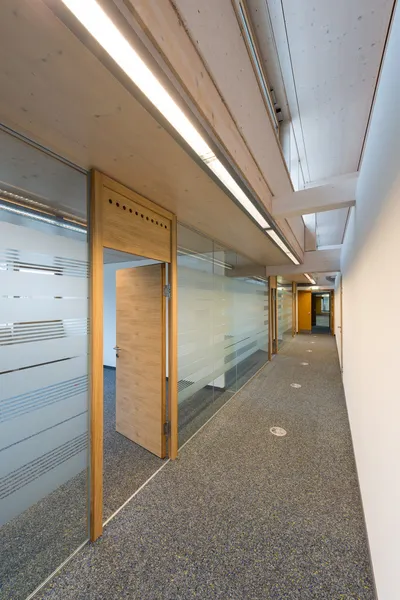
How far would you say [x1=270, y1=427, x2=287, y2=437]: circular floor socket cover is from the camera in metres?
2.95

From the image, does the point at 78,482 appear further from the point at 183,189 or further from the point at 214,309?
the point at 214,309

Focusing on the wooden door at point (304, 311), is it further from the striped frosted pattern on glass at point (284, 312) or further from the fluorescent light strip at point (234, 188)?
the fluorescent light strip at point (234, 188)

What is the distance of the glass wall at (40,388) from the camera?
4.02 feet

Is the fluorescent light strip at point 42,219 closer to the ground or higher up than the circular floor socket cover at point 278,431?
higher up

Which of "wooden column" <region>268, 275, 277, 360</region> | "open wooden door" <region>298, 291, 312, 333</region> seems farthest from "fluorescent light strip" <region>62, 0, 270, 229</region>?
"open wooden door" <region>298, 291, 312, 333</region>

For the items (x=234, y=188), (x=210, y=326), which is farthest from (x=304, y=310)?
(x=234, y=188)

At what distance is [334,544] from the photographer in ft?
5.25

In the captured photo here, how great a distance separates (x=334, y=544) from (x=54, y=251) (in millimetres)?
2623

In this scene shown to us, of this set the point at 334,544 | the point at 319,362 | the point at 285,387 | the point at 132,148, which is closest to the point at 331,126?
the point at 132,148

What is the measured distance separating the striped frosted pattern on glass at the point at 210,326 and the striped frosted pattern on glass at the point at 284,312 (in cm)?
354

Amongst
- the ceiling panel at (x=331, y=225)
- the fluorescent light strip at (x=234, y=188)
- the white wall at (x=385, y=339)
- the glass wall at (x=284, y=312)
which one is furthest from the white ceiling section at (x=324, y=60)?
the glass wall at (x=284, y=312)

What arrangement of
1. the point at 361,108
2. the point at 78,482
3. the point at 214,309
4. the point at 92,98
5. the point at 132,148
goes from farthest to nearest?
the point at 214,309, the point at 361,108, the point at 78,482, the point at 132,148, the point at 92,98

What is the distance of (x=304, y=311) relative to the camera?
1311 cm

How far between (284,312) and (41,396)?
894cm
